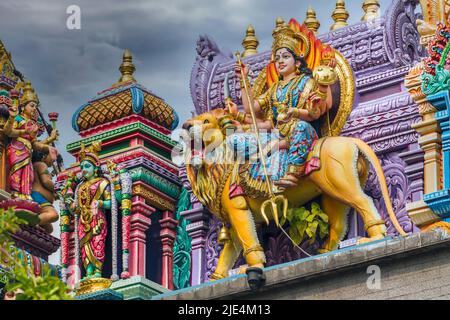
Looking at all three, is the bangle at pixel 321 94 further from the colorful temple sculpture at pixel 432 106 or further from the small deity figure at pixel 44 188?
the small deity figure at pixel 44 188

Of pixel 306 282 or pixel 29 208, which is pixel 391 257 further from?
pixel 29 208

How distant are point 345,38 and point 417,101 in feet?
8.05

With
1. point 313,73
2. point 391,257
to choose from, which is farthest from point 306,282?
point 313,73

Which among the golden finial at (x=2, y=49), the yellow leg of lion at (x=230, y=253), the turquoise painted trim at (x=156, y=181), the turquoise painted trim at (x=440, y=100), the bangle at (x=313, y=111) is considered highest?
the golden finial at (x=2, y=49)

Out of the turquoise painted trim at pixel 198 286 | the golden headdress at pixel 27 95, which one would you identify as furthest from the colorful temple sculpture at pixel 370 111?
the golden headdress at pixel 27 95

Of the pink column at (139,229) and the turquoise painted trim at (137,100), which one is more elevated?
the turquoise painted trim at (137,100)

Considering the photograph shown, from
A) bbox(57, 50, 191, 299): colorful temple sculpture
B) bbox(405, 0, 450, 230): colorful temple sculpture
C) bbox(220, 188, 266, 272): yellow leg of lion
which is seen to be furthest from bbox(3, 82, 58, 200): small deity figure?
bbox(405, 0, 450, 230): colorful temple sculpture

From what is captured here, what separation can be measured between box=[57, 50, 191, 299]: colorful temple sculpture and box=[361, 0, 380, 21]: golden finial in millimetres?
3720

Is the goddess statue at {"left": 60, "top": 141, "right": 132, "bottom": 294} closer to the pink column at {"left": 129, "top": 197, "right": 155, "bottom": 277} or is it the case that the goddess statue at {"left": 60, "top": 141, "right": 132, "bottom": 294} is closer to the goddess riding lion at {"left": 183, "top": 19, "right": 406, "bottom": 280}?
the pink column at {"left": 129, "top": 197, "right": 155, "bottom": 277}

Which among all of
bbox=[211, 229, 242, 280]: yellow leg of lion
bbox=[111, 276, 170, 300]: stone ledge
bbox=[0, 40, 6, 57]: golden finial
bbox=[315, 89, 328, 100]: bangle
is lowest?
bbox=[111, 276, 170, 300]: stone ledge

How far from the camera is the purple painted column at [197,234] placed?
112ft

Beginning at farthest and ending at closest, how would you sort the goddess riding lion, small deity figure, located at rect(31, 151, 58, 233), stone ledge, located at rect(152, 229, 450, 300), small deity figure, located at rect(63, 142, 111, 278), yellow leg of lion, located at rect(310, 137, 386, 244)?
small deity figure, located at rect(31, 151, 58, 233) → small deity figure, located at rect(63, 142, 111, 278) → the goddess riding lion → yellow leg of lion, located at rect(310, 137, 386, 244) → stone ledge, located at rect(152, 229, 450, 300)

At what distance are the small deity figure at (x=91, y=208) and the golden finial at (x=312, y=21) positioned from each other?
151 inches

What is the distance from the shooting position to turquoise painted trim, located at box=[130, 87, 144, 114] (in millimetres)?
35250
